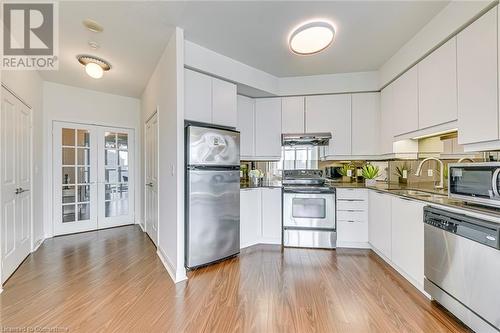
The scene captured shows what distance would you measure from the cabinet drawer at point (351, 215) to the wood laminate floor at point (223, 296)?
0.46 meters

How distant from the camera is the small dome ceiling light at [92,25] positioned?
216 centimetres

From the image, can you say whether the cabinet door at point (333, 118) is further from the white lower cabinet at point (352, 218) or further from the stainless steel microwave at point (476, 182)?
the stainless steel microwave at point (476, 182)

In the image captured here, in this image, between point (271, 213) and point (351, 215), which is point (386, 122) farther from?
point (271, 213)

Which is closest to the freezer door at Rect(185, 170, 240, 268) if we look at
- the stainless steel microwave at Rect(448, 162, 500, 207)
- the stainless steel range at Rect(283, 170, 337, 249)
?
the stainless steel range at Rect(283, 170, 337, 249)

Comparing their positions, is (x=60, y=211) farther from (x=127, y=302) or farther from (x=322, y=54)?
(x=322, y=54)

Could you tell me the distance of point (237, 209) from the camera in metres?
2.87

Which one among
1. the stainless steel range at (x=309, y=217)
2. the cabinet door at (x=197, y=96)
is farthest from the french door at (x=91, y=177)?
the stainless steel range at (x=309, y=217)

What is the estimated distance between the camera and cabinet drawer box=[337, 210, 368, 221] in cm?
314

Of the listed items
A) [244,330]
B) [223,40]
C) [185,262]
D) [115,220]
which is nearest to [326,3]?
[223,40]

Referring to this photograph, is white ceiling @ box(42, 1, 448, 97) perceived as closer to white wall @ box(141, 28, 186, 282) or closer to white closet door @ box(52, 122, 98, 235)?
white wall @ box(141, 28, 186, 282)

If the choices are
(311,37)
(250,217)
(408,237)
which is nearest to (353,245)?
(408,237)

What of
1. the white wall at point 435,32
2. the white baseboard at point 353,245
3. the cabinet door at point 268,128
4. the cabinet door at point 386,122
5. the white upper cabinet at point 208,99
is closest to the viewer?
the white wall at point 435,32

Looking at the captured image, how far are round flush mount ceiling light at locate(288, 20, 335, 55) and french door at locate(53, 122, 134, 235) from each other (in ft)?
11.8

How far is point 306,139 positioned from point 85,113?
3894 mm
